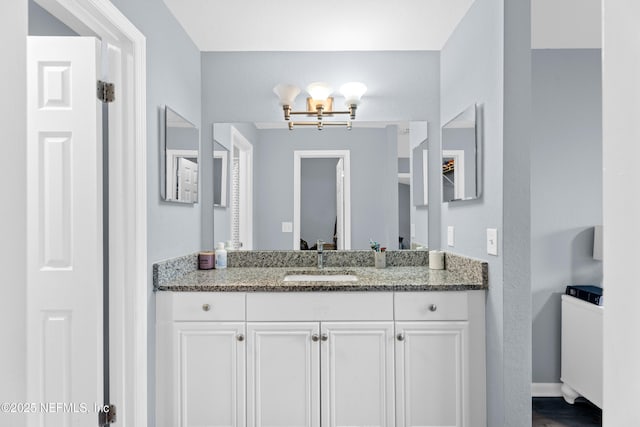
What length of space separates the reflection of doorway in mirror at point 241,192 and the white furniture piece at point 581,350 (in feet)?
6.90

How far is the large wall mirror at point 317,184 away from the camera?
2.77m

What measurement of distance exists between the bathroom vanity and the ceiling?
1.45 meters

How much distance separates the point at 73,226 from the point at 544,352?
9.44 ft

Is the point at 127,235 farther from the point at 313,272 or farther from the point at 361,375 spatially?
the point at 361,375

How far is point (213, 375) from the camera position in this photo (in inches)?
81.7

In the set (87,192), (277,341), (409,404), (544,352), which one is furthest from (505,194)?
(87,192)

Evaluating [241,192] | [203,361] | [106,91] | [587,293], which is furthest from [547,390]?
[106,91]

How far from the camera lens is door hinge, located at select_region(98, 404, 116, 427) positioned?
68.6 inches

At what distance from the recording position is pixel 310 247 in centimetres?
278

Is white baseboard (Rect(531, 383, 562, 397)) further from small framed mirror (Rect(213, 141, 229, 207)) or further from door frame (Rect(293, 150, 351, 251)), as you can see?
small framed mirror (Rect(213, 141, 229, 207))

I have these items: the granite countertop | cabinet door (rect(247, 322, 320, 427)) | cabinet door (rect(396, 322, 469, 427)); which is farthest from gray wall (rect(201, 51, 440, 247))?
cabinet door (rect(396, 322, 469, 427))

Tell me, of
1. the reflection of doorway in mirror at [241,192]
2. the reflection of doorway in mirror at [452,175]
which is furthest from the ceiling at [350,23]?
the reflection of doorway in mirror at [452,175]

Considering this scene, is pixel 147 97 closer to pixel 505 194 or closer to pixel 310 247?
pixel 310 247

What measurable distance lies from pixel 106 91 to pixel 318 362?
1.57m
